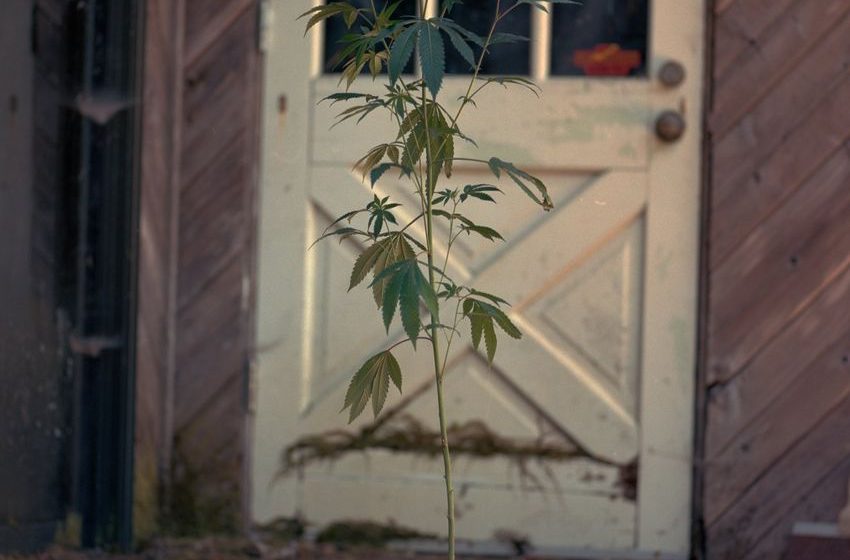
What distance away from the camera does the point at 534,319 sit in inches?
151

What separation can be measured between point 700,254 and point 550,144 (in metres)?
0.53

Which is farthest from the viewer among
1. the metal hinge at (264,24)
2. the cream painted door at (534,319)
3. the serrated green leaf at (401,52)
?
the metal hinge at (264,24)

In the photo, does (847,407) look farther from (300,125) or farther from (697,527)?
(300,125)

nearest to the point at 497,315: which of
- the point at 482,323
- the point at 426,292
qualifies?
the point at 482,323

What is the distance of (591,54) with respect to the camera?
12.5 feet

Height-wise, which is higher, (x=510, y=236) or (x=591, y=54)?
(x=591, y=54)

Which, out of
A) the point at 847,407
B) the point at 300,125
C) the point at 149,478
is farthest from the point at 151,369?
the point at 847,407

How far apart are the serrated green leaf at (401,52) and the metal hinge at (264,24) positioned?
2.03 metres

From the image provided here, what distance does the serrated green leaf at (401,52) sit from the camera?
1821 mm

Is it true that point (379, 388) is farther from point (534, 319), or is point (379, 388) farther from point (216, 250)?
point (216, 250)

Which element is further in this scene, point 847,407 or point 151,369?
point 151,369

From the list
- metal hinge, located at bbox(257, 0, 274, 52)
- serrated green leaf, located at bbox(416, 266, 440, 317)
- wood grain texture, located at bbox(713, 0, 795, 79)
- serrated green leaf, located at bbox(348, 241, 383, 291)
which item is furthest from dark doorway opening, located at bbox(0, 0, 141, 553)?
serrated green leaf, located at bbox(416, 266, 440, 317)

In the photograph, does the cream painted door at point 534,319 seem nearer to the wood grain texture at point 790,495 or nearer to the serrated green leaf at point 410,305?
the wood grain texture at point 790,495

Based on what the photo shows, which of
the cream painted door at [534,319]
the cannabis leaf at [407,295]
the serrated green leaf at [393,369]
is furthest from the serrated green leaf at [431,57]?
the cream painted door at [534,319]
